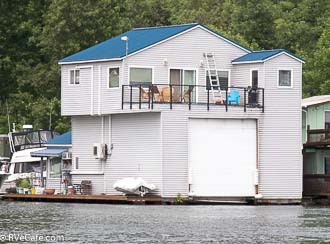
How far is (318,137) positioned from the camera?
230 feet

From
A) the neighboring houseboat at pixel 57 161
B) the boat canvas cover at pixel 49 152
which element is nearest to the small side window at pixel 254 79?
the neighboring houseboat at pixel 57 161

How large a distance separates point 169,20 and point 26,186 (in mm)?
37921

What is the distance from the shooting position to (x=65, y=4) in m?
87.3

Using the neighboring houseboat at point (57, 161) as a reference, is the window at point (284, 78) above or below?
above

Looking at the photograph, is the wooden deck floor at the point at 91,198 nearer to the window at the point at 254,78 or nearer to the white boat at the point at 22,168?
the white boat at the point at 22,168

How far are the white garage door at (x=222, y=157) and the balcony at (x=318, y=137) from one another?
3.97 m

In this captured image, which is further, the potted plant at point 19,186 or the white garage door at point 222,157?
the potted plant at point 19,186

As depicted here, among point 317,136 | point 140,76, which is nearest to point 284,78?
point 317,136

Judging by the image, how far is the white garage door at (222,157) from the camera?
65.3 m

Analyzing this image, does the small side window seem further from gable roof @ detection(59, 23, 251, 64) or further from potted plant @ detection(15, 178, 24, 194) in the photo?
potted plant @ detection(15, 178, 24, 194)

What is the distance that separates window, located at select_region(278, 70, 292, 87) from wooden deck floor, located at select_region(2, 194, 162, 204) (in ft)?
25.6

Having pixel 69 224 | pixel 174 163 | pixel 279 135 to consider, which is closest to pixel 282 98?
pixel 279 135

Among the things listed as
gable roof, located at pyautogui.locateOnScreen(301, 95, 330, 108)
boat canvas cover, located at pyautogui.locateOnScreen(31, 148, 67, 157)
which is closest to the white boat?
boat canvas cover, located at pyautogui.locateOnScreen(31, 148, 67, 157)

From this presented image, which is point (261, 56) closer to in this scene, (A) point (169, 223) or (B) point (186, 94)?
(B) point (186, 94)
